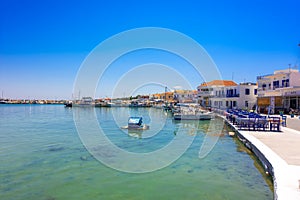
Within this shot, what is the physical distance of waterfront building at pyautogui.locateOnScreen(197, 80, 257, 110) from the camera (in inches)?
1612

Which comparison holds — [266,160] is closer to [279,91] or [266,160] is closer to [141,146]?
[141,146]

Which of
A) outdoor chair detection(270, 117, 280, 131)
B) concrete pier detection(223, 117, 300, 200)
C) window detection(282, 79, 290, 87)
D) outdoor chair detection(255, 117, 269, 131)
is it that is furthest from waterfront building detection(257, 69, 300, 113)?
concrete pier detection(223, 117, 300, 200)

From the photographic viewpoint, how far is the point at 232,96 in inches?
1697

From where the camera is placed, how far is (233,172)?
966 centimetres

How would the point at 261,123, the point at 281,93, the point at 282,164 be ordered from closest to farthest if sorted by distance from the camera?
the point at 282,164
the point at 261,123
the point at 281,93

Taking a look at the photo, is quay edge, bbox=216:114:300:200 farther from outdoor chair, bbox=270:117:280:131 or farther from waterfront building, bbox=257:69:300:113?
waterfront building, bbox=257:69:300:113

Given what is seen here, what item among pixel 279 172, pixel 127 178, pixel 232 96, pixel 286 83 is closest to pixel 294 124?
pixel 286 83

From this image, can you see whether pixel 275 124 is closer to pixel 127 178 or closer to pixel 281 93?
pixel 127 178

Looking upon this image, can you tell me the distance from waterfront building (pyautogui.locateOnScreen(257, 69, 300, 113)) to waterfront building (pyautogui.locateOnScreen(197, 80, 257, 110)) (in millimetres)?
3729

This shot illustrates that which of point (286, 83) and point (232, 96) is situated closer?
point (286, 83)

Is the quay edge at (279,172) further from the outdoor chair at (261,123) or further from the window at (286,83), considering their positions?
the window at (286,83)

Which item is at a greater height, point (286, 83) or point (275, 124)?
point (286, 83)

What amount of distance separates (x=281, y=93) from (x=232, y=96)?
13.1 metres

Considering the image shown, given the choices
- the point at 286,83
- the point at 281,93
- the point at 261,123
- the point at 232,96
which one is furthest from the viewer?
the point at 232,96
